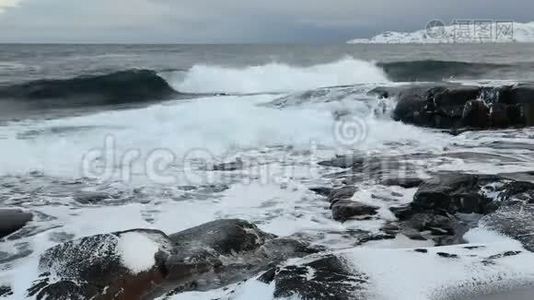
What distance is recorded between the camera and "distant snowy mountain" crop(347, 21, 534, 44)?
93.6m

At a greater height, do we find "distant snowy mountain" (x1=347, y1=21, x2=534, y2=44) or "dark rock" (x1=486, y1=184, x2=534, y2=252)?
"distant snowy mountain" (x1=347, y1=21, x2=534, y2=44)

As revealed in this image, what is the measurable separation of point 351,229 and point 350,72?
63.7 ft

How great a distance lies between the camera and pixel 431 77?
973 inches

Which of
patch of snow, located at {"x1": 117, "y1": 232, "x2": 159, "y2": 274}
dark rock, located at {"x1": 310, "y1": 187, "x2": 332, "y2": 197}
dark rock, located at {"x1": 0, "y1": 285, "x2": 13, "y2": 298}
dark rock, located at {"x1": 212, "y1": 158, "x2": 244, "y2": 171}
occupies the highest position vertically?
patch of snow, located at {"x1": 117, "y1": 232, "x2": 159, "y2": 274}

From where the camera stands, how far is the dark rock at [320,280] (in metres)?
2.82

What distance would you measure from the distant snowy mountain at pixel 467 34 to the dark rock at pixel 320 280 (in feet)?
241

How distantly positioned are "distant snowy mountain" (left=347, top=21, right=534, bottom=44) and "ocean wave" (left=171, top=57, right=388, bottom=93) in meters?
52.9

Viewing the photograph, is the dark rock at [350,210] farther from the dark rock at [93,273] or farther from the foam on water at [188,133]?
the foam on water at [188,133]

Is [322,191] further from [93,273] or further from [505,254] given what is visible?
[93,273]

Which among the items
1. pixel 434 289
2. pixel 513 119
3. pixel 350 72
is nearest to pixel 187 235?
pixel 434 289

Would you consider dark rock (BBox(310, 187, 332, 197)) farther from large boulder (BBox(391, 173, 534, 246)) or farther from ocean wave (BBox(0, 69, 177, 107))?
ocean wave (BBox(0, 69, 177, 107))

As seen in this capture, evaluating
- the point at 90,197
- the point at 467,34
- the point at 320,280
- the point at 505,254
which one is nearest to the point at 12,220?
the point at 90,197

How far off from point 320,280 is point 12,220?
3468 millimetres

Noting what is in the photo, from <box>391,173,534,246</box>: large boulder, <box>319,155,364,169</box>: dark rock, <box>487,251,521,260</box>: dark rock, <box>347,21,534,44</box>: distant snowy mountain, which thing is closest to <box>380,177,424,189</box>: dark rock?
<box>391,173,534,246</box>: large boulder
